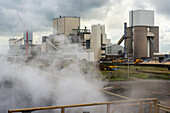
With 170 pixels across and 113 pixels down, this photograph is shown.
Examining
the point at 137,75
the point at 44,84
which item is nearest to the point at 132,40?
the point at 137,75

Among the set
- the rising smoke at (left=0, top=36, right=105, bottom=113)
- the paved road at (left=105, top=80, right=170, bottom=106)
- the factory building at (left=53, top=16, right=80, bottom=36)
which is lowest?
the paved road at (left=105, top=80, right=170, bottom=106)

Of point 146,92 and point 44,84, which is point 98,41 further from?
point 44,84

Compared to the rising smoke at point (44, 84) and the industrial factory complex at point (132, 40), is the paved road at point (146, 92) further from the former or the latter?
the industrial factory complex at point (132, 40)

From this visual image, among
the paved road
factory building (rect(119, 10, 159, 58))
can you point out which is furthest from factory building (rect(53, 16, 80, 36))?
factory building (rect(119, 10, 159, 58))

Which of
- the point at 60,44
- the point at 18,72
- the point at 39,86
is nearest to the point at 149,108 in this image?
the point at 39,86

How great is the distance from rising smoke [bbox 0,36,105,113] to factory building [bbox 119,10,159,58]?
248ft

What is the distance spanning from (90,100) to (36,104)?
2901 mm

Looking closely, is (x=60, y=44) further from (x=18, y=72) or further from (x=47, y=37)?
(x=18, y=72)

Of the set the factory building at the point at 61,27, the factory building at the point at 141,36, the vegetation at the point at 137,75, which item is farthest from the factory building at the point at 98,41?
the factory building at the point at 61,27

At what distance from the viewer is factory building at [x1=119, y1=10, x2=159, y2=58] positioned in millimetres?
86625

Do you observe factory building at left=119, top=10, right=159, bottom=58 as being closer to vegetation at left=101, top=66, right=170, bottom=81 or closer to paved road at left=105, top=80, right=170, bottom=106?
vegetation at left=101, top=66, right=170, bottom=81

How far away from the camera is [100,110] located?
287 inches

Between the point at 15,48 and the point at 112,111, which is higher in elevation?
the point at 15,48

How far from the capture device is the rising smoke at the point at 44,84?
9.97m
